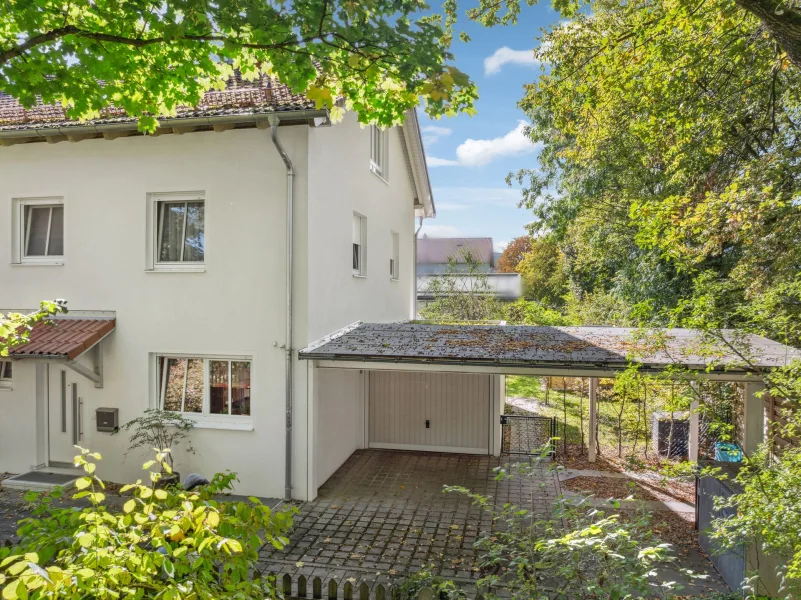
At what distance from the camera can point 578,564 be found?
414cm

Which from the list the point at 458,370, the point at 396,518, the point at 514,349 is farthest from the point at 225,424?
the point at 514,349

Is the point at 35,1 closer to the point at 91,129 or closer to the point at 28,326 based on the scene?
the point at 28,326

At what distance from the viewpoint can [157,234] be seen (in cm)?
1041

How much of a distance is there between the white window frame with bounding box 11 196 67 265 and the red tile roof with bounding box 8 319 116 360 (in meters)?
1.36

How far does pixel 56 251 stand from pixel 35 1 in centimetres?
852

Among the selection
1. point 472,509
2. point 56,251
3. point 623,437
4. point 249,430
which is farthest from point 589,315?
point 56,251

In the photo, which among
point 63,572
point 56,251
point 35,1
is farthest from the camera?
point 56,251

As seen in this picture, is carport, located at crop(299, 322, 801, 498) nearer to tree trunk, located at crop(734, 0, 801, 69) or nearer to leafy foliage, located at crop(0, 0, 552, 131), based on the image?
tree trunk, located at crop(734, 0, 801, 69)

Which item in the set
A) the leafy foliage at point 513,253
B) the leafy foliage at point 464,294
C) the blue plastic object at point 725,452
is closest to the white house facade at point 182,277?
the blue plastic object at point 725,452

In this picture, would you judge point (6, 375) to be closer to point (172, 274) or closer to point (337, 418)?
point (172, 274)

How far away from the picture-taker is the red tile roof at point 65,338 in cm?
911

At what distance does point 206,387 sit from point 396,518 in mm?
4473

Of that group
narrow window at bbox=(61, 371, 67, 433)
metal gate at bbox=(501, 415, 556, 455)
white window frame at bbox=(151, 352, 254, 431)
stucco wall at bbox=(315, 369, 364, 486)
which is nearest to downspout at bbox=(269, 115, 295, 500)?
stucco wall at bbox=(315, 369, 364, 486)

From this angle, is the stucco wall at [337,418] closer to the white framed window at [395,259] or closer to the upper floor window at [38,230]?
the white framed window at [395,259]
